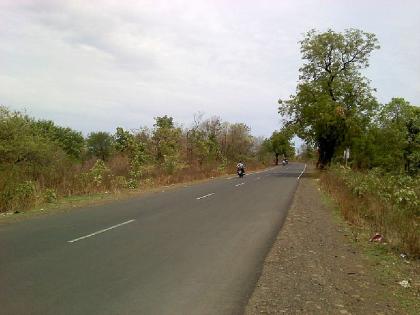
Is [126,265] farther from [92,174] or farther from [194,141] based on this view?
[194,141]

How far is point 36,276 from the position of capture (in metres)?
7.20

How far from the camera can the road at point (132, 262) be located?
19.9 feet

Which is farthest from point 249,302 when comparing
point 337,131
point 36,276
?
point 337,131

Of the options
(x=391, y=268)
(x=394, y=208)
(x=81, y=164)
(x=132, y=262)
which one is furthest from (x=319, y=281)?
(x=81, y=164)

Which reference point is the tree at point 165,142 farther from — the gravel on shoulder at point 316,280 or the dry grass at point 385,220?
the gravel on shoulder at point 316,280

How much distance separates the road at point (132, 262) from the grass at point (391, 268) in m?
2.18

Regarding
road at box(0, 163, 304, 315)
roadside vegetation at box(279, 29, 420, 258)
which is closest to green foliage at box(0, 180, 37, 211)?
road at box(0, 163, 304, 315)

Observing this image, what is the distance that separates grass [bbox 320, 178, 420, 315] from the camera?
21.9 feet

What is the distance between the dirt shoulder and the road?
347mm

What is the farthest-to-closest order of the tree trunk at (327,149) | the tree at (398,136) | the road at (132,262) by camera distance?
the tree trunk at (327,149) < the tree at (398,136) < the road at (132,262)

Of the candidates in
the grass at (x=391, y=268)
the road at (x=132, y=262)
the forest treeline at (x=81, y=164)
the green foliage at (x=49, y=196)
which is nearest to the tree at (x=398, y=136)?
the forest treeline at (x=81, y=164)

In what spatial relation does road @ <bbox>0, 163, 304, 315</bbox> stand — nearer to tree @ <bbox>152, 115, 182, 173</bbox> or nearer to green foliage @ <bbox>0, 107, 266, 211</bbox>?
green foliage @ <bbox>0, 107, 266, 211</bbox>

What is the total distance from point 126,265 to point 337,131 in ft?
154

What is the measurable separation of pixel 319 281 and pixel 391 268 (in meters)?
1.95
